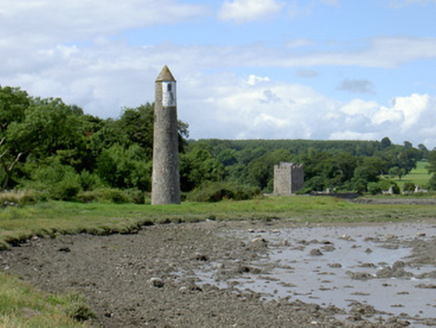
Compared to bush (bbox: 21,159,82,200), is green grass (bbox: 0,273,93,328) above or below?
below

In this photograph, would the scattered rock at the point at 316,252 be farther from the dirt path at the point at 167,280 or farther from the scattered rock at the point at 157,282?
the scattered rock at the point at 157,282

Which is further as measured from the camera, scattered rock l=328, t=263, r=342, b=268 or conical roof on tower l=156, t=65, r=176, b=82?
conical roof on tower l=156, t=65, r=176, b=82

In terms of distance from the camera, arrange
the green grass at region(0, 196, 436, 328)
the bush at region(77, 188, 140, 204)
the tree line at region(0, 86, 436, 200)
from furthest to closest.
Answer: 1. the tree line at region(0, 86, 436, 200)
2. the bush at region(77, 188, 140, 204)
3. the green grass at region(0, 196, 436, 328)

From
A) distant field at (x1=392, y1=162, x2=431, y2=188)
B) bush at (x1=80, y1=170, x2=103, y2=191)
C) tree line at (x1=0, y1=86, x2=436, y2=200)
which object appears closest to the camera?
tree line at (x1=0, y1=86, x2=436, y2=200)

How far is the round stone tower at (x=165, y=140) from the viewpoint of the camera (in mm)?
42000

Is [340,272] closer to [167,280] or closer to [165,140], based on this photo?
[167,280]

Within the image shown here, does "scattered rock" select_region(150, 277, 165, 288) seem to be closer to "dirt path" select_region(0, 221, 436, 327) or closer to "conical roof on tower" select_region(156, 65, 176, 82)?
"dirt path" select_region(0, 221, 436, 327)

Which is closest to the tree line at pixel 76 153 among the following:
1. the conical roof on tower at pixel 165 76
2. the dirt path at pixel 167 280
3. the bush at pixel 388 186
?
the conical roof on tower at pixel 165 76

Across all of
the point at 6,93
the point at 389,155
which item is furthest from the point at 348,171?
the point at 6,93

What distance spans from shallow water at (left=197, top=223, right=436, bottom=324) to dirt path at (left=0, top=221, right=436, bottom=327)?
1.58ft

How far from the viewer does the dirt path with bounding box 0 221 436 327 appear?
11.6 m

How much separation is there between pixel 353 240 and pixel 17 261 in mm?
14778

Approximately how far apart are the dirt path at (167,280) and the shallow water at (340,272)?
1.58 ft

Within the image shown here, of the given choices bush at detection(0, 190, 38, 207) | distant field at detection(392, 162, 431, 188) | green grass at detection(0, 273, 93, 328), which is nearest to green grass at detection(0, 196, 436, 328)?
green grass at detection(0, 273, 93, 328)
